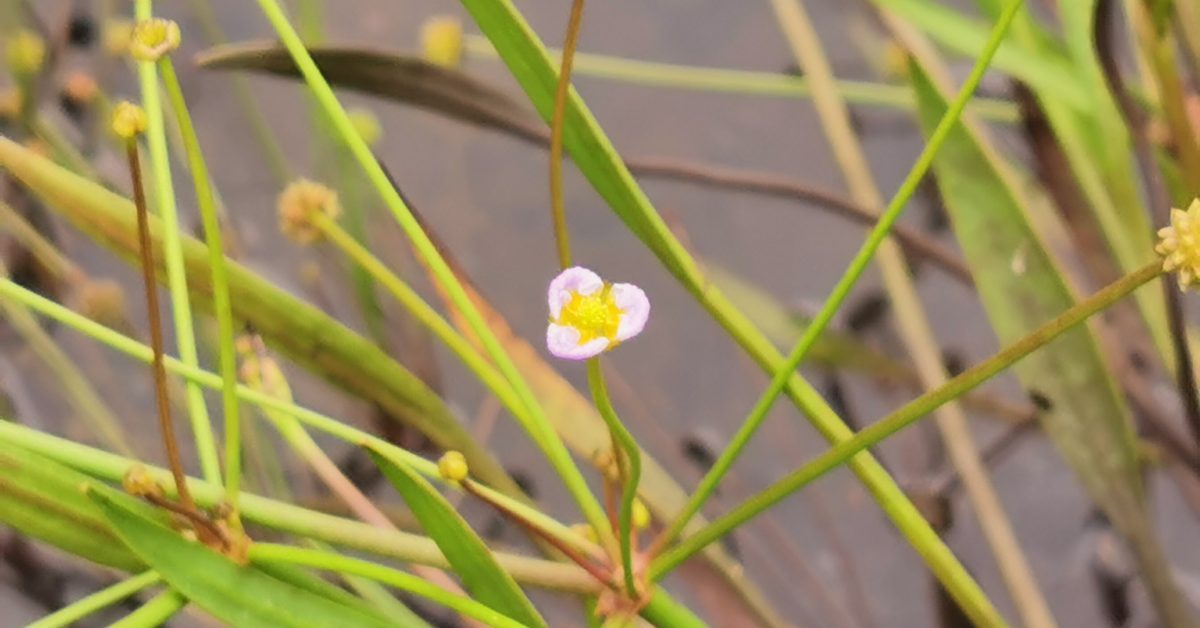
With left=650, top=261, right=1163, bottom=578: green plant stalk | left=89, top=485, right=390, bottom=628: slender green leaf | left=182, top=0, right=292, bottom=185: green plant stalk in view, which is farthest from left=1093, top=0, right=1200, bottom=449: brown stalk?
left=182, top=0, right=292, bottom=185: green plant stalk

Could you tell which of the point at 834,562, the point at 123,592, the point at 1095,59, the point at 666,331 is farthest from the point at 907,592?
the point at 123,592

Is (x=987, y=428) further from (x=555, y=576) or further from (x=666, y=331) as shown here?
(x=555, y=576)

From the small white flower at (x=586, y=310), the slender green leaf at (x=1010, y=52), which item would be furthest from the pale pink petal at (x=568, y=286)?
the slender green leaf at (x=1010, y=52)

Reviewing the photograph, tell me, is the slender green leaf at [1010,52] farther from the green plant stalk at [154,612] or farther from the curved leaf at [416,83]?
the green plant stalk at [154,612]

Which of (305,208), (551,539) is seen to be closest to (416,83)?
(305,208)

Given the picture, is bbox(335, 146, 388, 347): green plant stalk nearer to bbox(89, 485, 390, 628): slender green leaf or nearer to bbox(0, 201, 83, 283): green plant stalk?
bbox(0, 201, 83, 283): green plant stalk

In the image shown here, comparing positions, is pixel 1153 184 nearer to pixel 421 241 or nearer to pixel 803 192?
pixel 803 192
